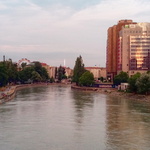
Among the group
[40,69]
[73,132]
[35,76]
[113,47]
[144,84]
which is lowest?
[73,132]

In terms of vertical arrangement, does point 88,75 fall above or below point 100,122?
above

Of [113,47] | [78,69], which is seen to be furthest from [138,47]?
[113,47]

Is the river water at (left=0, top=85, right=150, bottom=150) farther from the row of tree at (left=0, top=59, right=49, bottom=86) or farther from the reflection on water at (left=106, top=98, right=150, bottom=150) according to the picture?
the row of tree at (left=0, top=59, right=49, bottom=86)

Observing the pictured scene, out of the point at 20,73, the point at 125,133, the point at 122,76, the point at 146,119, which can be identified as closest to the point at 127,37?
the point at 122,76

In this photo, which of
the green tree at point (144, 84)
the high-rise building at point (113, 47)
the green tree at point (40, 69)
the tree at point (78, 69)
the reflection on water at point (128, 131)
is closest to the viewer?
the reflection on water at point (128, 131)

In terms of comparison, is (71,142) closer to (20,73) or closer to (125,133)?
(125,133)

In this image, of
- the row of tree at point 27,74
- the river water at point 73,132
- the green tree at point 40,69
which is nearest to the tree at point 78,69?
the row of tree at point 27,74

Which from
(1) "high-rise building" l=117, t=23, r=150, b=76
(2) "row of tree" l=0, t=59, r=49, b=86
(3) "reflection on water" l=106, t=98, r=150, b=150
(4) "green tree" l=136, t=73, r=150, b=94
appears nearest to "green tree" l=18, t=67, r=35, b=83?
(2) "row of tree" l=0, t=59, r=49, b=86

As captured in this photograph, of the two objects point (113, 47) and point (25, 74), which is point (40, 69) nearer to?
point (25, 74)

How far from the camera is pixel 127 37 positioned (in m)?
119

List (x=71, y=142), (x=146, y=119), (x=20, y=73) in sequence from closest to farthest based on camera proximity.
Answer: (x=71, y=142), (x=146, y=119), (x=20, y=73)

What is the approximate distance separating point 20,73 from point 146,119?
10512cm

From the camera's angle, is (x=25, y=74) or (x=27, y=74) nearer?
(x=25, y=74)

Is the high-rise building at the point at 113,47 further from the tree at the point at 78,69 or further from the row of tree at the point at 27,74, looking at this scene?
the row of tree at the point at 27,74
